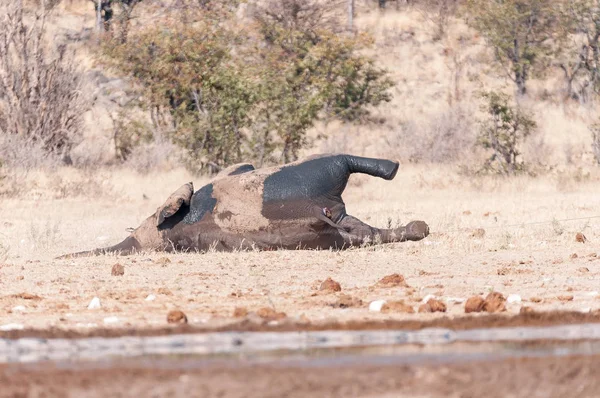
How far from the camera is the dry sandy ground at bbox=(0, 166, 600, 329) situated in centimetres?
620

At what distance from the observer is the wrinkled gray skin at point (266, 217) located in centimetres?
930

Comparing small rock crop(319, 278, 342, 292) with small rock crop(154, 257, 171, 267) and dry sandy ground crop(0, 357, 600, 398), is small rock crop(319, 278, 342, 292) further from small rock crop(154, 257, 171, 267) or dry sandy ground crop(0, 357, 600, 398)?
dry sandy ground crop(0, 357, 600, 398)

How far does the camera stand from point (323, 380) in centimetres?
382

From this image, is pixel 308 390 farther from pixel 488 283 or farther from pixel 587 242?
pixel 587 242

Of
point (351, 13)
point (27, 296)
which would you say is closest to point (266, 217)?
point (27, 296)

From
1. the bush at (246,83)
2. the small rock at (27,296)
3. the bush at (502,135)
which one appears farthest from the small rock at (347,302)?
the bush at (502,135)

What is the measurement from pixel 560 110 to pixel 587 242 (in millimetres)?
21434

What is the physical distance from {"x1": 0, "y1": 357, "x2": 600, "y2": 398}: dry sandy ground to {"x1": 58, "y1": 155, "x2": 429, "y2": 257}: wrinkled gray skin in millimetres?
5216

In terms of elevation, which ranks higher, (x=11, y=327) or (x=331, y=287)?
(x=11, y=327)

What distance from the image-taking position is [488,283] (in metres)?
7.26

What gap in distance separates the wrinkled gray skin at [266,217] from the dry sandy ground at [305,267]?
0.18 meters

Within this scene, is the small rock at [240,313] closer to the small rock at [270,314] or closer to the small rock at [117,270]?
the small rock at [270,314]

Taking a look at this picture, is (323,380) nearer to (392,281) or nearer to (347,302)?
(347,302)

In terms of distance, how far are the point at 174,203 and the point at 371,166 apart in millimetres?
1898
